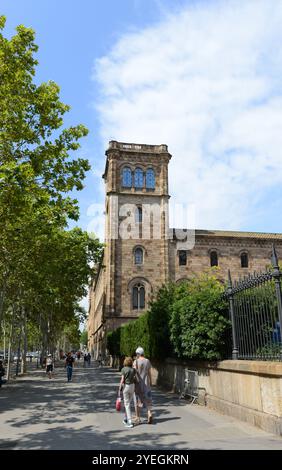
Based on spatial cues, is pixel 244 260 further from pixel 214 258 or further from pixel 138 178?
pixel 138 178

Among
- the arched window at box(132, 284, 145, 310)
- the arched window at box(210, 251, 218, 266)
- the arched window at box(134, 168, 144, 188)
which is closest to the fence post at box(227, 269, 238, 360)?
the arched window at box(132, 284, 145, 310)

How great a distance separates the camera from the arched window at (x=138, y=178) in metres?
43.6

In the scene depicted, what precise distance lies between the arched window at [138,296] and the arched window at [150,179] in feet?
35.0

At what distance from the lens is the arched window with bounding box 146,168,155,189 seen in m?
43.8

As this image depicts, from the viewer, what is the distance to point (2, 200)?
40.0 feet

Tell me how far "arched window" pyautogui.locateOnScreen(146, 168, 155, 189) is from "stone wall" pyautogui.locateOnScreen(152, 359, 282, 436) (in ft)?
103

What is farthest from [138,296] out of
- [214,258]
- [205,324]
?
[205,324]

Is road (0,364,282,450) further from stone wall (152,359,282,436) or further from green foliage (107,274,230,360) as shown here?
green foliage (107,274,230,360)

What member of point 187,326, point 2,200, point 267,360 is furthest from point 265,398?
point 2,200

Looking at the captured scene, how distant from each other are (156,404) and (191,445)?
635 cm

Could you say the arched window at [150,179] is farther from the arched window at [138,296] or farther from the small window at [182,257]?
the arched window at [138,296]

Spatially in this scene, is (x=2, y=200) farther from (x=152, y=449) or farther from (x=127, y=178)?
(x=127, y=178)

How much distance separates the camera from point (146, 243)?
137 ft

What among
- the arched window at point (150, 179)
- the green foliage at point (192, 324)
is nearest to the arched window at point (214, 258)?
the arched window at point (150, 179)
